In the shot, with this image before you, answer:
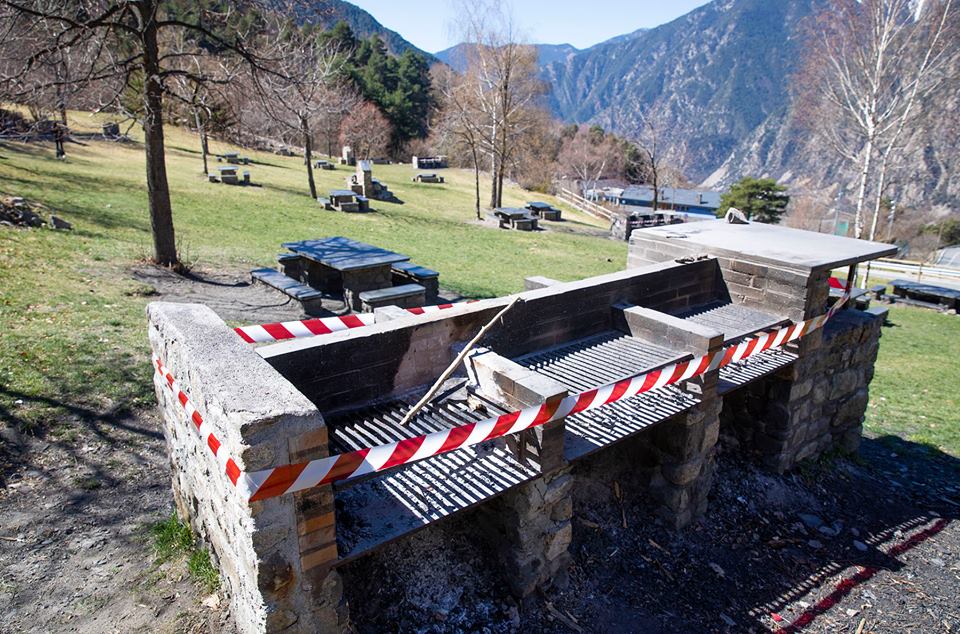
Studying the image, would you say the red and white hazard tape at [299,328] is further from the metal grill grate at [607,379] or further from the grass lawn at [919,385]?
the grass lawn at [919,385]

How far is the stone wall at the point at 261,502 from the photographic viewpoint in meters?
3.21

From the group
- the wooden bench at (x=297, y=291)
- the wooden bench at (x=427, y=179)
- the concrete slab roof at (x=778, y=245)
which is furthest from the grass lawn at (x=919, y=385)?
the wooden bench at (x=427, y=179)

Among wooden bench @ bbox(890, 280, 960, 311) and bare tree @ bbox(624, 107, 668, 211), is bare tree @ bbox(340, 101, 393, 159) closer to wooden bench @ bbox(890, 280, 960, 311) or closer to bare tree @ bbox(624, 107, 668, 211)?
bare tree @ bbox(624, 107, 668, 211)

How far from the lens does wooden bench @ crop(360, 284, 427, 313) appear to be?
418 inches

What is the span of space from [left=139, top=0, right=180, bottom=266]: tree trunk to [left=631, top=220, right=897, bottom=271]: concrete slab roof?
30.0ft

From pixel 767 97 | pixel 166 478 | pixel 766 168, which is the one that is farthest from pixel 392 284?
pixel 767 97

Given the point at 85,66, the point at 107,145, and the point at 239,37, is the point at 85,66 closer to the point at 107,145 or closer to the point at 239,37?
the point at 239,37

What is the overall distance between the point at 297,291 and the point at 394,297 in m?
1.81

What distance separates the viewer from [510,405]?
494cm

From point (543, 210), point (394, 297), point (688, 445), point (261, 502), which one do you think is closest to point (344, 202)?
point (543, 210)

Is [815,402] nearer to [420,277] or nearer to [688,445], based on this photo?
[688,445]

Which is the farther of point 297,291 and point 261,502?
point 297,291

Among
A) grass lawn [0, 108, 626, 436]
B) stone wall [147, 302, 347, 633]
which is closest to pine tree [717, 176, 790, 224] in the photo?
grass lawn [0, 108, 626, 436]

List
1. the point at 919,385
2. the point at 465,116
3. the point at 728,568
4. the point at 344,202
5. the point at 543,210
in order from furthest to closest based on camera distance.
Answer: the point at 543,210
the point at 465,116
the point at 344,202
the point at 919,385
the point at 728,568
